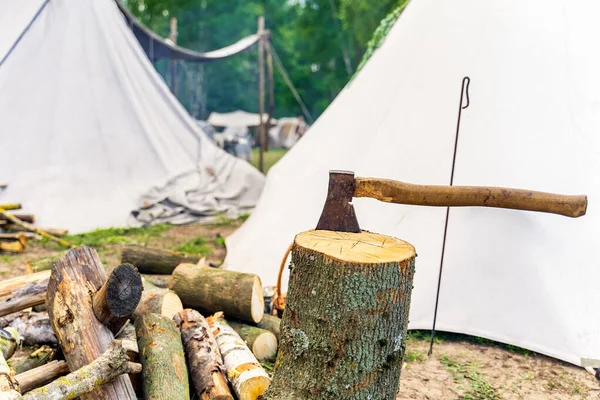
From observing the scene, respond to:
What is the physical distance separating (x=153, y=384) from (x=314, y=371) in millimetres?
755

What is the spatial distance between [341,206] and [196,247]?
339 cm

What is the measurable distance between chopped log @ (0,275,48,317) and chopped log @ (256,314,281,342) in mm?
1212

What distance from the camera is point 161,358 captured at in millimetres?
2291

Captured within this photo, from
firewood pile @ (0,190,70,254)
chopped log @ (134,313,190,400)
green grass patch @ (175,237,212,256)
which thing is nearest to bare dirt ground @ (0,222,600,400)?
chopped log @ (134,313,190,400)

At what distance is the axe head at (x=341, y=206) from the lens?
2322 millimetres

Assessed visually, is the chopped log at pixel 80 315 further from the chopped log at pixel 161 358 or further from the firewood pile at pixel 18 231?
the firewood pile at pixel 18 231

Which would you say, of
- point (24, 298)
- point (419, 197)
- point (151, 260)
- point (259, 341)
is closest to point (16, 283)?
point (24, 298)

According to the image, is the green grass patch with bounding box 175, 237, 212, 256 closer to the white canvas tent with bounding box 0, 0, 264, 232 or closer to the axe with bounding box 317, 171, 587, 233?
the white canvas tent with bounding box 0, 0, 264, 232

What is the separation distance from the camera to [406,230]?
3633 mm

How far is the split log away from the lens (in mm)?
2828

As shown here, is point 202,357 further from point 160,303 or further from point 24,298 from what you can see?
point 24,298

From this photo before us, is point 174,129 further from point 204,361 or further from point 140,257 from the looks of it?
point 204,361

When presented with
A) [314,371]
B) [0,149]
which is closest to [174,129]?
[0,149]

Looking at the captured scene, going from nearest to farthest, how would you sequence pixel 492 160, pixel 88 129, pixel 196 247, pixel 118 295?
pixel 118 295 < pixel 492 160 < pixel 196 247 < pixel 88 129
